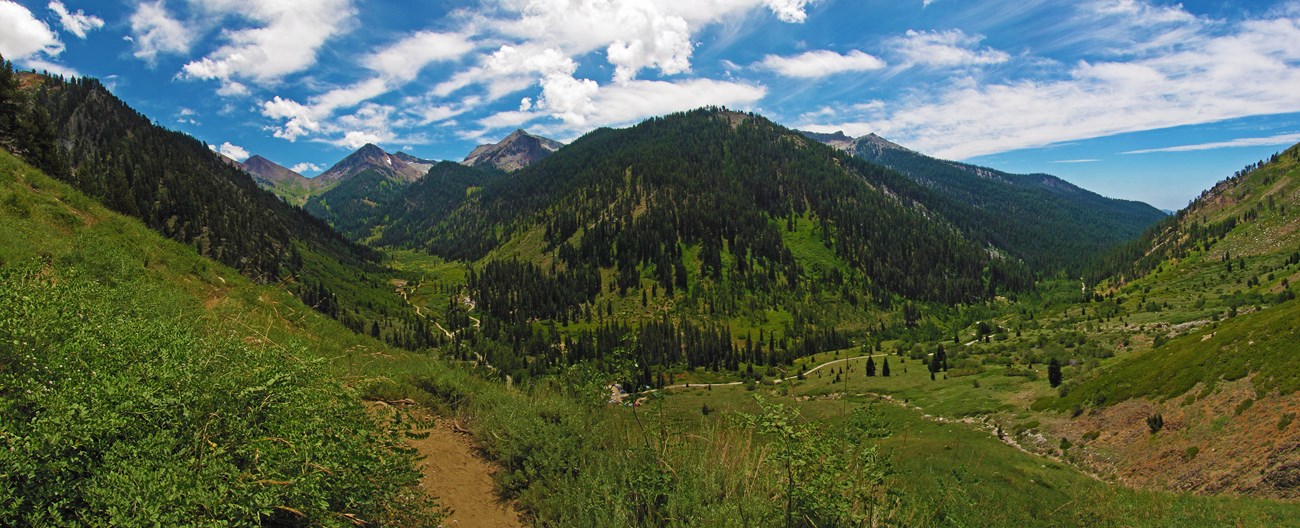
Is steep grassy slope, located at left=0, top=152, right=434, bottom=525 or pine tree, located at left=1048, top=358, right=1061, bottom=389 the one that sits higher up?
steep grassy slope, located at left=0, top=152, right=434, bottom=525

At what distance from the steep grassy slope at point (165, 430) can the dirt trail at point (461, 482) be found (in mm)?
2517

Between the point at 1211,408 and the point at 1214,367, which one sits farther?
the point at 1214,367

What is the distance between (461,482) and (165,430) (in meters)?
8.43

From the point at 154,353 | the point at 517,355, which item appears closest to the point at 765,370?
the point at 517,355

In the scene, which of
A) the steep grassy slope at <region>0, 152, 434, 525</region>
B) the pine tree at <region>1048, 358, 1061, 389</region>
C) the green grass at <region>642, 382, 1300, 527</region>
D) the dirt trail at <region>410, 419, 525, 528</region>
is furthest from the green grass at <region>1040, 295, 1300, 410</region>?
the steep grassy slope at <region>0, 152, 434, 525</region>

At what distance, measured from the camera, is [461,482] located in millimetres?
13320

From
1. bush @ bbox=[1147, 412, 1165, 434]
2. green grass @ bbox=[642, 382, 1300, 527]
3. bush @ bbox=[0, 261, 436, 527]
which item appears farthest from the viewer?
bush @ bbox=[1147, 412, 1165, 434]

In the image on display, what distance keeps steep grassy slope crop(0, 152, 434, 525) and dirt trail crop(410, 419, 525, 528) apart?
8.26ft

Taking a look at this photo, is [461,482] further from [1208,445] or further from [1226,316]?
[1226,316]

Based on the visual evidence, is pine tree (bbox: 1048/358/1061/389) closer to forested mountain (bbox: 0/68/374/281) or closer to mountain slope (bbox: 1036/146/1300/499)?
mountain slope (bbox: 1036/146/1300/499)

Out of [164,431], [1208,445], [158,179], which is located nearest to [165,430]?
[164,431]

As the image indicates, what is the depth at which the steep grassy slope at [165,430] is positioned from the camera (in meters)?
5.16

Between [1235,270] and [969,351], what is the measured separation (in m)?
115

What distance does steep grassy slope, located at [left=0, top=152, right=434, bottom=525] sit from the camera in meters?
5.16
